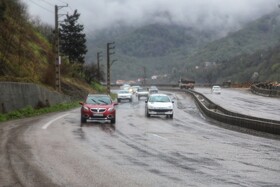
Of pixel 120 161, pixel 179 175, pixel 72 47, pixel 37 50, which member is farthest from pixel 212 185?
pixel 72 47

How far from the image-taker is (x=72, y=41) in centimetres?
9712

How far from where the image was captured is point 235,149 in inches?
640

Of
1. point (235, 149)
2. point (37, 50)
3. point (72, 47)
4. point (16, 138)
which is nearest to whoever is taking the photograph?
point (235, 149)

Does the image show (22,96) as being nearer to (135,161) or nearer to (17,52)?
(17,52)

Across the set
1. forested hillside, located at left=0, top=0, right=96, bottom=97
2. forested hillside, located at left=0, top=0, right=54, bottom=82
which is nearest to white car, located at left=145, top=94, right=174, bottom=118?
forested hillside, located at left=0, top=0, right=96, bottom=97

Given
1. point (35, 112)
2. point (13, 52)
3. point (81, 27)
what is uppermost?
point (81, 27)

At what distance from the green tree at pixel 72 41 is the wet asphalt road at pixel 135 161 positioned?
77568mm

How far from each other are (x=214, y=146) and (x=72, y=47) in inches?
3229

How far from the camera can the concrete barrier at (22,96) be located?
3275cm

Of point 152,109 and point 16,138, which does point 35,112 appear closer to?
point 152,109

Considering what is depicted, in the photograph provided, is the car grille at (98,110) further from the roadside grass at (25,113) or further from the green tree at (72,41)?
the green tree at (72,41)

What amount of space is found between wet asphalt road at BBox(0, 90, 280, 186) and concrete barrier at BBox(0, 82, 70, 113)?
13061 millimetres

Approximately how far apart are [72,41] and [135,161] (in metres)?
85.7

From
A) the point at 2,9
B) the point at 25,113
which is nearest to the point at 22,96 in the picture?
the point at 25,113
